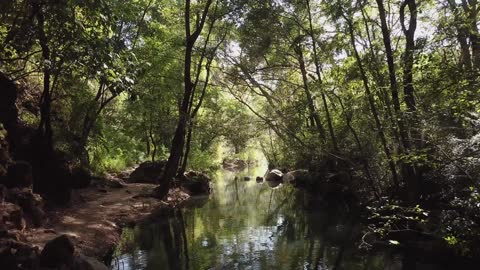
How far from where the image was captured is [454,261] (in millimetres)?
9273

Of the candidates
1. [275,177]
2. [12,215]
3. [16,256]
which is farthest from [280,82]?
[16,256]

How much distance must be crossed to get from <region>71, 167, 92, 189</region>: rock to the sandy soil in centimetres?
29

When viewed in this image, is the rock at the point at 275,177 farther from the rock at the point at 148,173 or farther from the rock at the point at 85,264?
the rock at the point at 85,264

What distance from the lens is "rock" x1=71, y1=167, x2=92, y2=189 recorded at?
15666mm

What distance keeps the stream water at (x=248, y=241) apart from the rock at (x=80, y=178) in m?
3.40

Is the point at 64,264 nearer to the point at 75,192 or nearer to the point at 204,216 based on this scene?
the point at 75,192

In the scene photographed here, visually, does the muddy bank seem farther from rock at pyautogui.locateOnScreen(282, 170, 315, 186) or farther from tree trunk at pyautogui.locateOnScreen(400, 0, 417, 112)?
rock at pyautogui.locateOnScreen(282, 170, 315, 186)

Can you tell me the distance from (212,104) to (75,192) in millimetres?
13734

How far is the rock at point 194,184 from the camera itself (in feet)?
75.0

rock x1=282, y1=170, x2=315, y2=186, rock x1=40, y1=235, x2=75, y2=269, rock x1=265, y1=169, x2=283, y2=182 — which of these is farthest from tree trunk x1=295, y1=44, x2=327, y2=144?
rock x1=265, y1=169, x2=283, y2=182

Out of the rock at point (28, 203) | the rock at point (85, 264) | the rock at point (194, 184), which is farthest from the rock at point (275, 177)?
the rock at point (85, 264)

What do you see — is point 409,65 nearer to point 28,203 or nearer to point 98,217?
point 28,203

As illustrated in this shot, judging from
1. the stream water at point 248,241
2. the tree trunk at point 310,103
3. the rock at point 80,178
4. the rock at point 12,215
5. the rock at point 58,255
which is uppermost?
the tree trunk at point 310,103

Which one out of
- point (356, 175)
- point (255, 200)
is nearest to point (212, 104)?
point (255, 200)
